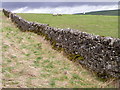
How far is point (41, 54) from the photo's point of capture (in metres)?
17.1

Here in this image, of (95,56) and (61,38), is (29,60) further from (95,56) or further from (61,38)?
(95,56)

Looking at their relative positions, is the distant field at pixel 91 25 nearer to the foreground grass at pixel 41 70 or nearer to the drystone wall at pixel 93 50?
the drystone wall at pixel 93 50

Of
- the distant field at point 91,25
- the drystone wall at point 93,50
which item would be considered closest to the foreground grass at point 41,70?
the drystone wall at point 93,50

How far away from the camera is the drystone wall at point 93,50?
35.4ft

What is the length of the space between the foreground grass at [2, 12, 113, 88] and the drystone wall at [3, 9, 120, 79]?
1.82ft

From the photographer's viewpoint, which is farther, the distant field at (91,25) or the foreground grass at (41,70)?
the distant field at (91,25)

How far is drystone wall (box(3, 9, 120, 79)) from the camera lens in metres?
10.8

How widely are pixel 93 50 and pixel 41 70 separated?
11.3ft

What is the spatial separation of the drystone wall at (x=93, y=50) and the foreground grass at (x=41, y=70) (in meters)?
0.55

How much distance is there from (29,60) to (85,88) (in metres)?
5.93

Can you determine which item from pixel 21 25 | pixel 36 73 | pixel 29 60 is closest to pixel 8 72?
pixel 36 73

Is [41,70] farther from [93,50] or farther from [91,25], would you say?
[91,25]

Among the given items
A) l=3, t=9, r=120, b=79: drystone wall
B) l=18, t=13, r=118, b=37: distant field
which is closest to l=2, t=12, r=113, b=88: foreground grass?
l=3, t=9, r=120, b=79: drystone wall

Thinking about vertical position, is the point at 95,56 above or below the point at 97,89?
above
